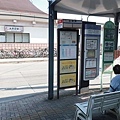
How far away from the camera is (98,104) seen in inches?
126

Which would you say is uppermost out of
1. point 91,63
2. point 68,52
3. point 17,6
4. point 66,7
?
point 17,6

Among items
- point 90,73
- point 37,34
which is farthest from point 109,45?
point 37,34

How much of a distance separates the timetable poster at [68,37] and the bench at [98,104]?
7.72 ft

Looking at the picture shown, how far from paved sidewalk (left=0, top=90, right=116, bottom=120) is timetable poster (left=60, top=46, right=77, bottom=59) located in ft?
4.11

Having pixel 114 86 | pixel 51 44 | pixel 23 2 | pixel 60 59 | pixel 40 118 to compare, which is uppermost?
pixel 23 2

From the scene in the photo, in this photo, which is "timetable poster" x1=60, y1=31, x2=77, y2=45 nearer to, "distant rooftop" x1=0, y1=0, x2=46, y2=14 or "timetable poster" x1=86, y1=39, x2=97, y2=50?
"timetable poster" x1=86, y1=39, x2=97, y2=50

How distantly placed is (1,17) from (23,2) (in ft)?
19.0

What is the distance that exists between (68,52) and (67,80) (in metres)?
0.87

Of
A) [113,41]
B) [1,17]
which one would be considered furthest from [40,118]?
[1,17]

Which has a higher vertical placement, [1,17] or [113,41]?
[1,17]

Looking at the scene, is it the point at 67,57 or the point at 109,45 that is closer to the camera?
the point at 67,57

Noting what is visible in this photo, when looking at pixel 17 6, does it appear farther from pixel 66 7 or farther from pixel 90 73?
pixel 90 73

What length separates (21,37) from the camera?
700 inches

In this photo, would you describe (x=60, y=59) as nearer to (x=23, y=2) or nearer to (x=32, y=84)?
(x=32, y=84)
